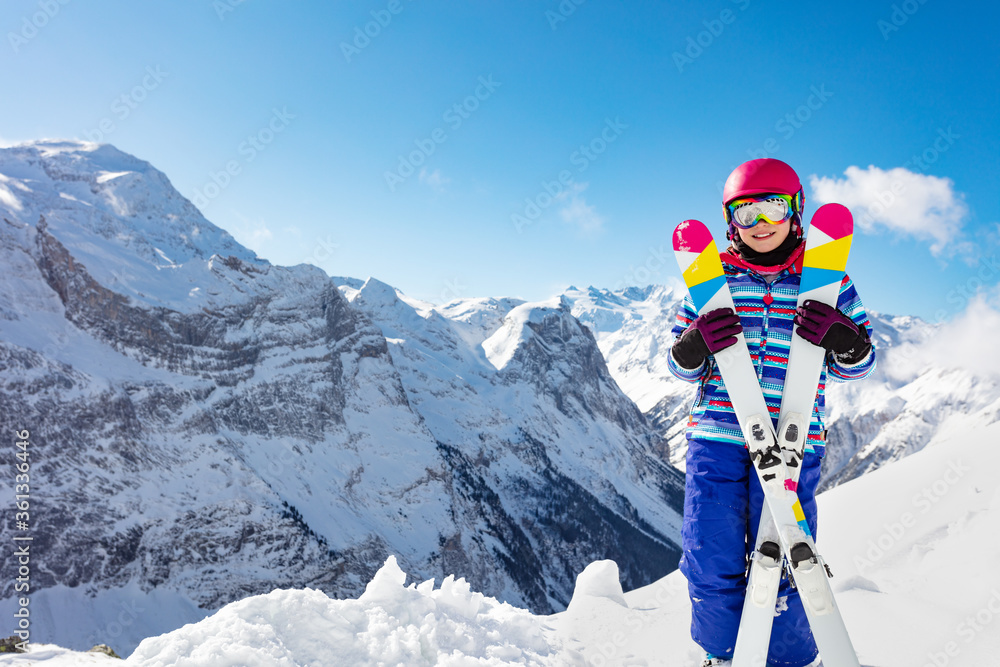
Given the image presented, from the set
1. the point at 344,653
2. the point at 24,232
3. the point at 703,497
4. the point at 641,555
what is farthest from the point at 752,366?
the point at 641,555

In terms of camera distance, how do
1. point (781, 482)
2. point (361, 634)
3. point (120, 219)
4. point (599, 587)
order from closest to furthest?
point (781, 482) → point (361, 634) → point (599, 587) → point (120, 219)

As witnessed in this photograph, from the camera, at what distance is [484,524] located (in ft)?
421

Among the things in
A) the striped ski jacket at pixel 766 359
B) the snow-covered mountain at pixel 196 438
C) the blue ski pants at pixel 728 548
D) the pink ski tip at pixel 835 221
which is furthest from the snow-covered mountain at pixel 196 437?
the pink ski tip at pixel 835 221

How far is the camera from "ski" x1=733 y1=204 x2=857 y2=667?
128 inches

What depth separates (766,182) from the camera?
3.81 metres

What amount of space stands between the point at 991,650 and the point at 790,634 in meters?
2.26

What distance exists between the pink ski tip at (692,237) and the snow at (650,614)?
12.5ft

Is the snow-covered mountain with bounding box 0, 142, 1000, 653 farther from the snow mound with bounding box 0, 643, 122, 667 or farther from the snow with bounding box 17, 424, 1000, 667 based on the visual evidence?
the snow with bounding box 17, 424, 1000, 667

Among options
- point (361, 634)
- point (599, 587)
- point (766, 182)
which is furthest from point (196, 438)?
point (766, 182)

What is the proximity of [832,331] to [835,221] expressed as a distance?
2.64ft
